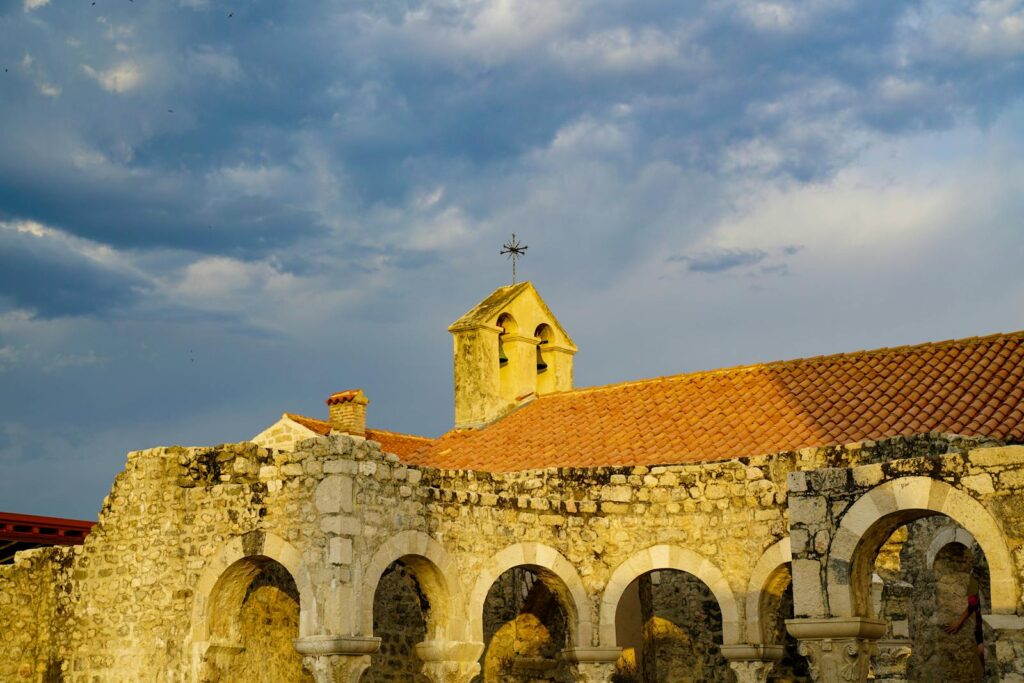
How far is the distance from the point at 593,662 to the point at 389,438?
10575 millimetres

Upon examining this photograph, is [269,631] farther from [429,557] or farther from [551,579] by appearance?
[551,579]

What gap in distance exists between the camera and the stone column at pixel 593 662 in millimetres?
14250

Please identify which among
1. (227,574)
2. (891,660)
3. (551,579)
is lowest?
(891,660)

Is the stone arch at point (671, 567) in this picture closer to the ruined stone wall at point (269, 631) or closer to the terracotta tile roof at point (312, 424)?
A: the ruined stone wall at point (269, 631)

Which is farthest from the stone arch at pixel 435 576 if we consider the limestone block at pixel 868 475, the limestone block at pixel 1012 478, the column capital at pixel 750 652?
the limestone block at pixel 1012 478

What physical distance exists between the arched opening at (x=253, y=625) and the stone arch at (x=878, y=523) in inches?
247

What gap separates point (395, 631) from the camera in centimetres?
1716

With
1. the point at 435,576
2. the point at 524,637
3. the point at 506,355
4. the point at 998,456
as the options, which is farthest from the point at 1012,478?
the point at 506,355

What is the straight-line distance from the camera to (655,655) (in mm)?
17750

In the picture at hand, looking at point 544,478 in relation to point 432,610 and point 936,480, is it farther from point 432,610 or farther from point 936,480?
point 936,480

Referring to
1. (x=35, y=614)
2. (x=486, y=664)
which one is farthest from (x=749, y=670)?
(x=35, y=614)

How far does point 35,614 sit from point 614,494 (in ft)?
26.9

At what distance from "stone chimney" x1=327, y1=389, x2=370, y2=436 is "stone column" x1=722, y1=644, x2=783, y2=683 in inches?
432

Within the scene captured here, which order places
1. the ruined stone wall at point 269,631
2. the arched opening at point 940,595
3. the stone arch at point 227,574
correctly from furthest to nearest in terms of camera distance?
1. the arched opening at point 940,595
2. the ruined stone wall at point 269,631
3. the stone arch at point 227,574
